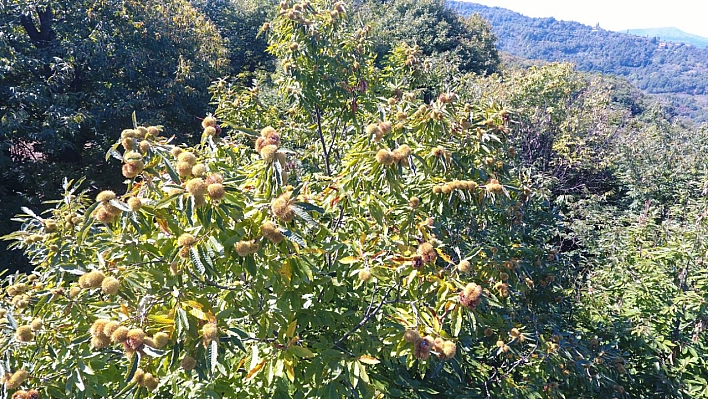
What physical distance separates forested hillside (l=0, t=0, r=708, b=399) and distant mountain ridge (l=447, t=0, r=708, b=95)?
7526 cm

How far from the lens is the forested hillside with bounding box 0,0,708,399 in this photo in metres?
1.37

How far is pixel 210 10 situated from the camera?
55.2 feet

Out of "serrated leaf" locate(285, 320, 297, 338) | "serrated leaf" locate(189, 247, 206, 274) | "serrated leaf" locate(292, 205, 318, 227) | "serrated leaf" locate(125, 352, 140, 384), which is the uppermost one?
"serrated leaf" locate(292, 205, 318, 227)

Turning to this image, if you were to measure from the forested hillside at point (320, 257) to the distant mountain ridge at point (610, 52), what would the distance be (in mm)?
75257

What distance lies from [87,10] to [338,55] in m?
6.63

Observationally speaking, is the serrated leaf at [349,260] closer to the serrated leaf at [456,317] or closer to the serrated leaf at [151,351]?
the serrated leaf at [456,317]

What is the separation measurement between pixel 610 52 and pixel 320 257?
114 metres

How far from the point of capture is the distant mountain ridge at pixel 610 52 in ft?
246

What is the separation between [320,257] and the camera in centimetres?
187

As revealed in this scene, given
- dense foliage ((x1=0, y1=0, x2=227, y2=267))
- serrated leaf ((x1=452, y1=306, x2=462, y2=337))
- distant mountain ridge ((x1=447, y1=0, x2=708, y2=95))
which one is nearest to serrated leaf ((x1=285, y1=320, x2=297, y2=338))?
serrated leaf ((x1=452, y1=306, x2=462, y2=337))

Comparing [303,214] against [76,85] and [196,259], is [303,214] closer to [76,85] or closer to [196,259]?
[196,259]

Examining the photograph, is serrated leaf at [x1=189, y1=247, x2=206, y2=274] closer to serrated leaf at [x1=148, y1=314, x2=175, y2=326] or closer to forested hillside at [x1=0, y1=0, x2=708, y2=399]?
forested hillside at [x1=0, y1=0, x2=708, y2=399]

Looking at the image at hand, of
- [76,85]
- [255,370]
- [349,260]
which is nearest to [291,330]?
[255,370]

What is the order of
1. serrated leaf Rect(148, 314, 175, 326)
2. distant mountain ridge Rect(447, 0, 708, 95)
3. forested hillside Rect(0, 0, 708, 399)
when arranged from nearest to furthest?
1. serrated leaf Rect(148, 314, 175, 326)
2. forested hillside Rect(0, 0, 708, 399)
3. distant mountain ridge Rect(447, 0, 708, 95)
